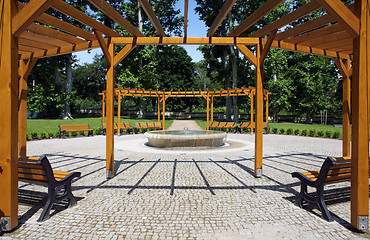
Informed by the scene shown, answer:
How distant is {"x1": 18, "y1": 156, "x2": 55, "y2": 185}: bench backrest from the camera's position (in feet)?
11.2

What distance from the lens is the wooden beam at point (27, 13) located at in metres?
3.05

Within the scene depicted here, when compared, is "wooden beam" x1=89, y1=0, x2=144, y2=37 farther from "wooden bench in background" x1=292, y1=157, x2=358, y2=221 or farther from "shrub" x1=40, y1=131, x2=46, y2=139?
"shrub" x1=40, y1=131, x2=46, y2=139

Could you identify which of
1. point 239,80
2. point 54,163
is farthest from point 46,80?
point 54,163

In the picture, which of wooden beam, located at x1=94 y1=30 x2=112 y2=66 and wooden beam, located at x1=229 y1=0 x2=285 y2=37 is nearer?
wooden beam, located at x1=229 y1=0 x2=285 y2=37

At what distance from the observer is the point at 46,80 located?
32156 millimetres

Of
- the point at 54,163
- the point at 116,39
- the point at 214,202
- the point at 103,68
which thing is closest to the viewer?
the point at 214,202

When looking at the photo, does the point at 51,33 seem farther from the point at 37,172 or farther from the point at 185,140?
the point at 185,140

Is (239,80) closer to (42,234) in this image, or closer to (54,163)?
(54,163)

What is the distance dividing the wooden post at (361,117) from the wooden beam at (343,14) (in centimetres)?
8

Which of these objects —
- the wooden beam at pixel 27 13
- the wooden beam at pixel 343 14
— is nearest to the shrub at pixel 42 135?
the wooden beam at pixel 27 13

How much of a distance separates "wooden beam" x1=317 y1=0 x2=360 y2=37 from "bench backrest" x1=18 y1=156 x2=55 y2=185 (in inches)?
189

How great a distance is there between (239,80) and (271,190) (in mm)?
26955

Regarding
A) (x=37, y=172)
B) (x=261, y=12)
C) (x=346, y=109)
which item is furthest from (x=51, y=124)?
(x=346, y=109)

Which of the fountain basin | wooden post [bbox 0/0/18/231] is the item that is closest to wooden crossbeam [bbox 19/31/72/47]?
wooden post [bbox 0/0/18/231]
